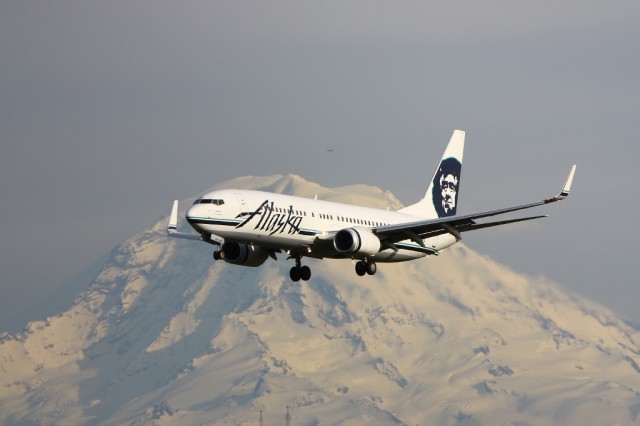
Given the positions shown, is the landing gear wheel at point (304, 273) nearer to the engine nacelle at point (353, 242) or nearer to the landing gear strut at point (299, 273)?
the landing gear strut at point (299, 273)

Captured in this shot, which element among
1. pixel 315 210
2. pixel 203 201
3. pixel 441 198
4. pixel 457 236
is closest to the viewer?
pixel 203 201

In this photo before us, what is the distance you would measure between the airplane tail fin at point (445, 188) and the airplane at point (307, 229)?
8.18 metres

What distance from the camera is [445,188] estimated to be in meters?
113

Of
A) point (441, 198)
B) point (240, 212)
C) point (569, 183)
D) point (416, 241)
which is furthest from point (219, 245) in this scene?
point (441, 198)

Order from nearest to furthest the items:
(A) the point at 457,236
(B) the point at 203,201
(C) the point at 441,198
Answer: (B) the point at 203,201 < (A) the point at 457,236 < (C) the point at 441,198

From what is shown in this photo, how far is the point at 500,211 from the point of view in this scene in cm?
8831

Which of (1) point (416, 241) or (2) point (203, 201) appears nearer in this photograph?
(2) point (203, 201)

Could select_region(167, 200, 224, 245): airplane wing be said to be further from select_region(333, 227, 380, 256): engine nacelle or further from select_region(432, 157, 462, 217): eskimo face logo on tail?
select_region(432, 157, 462, 217): eskimo face logo on tail

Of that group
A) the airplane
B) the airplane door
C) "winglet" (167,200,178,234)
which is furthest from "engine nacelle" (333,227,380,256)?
"winglet" (167,200,178,234)

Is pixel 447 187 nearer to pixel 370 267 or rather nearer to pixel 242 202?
pixel 370 267

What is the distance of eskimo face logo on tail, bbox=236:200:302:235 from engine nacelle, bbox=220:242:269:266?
446cm

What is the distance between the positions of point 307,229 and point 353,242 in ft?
10.0

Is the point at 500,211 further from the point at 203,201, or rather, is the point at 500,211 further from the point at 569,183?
the point at 203,201

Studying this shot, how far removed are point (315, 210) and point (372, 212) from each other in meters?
8.65
